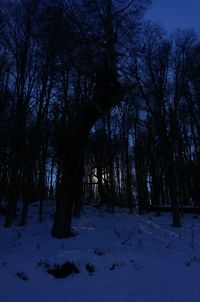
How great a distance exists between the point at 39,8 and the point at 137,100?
7.57 m

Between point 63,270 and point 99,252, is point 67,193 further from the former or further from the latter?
point 63,270

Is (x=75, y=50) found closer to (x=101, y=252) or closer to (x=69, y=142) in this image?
(x=69, y=142)

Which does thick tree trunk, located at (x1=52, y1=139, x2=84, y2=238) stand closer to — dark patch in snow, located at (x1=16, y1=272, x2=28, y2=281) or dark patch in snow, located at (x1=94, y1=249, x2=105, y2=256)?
dark patch in snow, located at (x1=94, y1=249, x2=105, y2=256)

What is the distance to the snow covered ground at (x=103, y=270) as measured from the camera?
5.32 meters

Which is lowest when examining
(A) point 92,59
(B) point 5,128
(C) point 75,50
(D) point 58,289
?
(D) point 58,289

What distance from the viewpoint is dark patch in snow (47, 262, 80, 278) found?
635 cm

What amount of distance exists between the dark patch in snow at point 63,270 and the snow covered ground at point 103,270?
14 centimetres

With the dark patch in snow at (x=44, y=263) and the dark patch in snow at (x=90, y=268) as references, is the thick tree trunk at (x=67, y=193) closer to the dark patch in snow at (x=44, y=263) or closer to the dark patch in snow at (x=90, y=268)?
the dark patch in snow at (x=44, y=263)

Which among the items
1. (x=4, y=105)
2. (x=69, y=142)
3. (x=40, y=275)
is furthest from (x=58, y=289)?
(x=4, y=105)

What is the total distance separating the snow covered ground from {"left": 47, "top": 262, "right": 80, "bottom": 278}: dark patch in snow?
0.14 metres

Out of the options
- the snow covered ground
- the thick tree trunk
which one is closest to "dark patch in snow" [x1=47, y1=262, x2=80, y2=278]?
the snow covered ground

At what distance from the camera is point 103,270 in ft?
21.6

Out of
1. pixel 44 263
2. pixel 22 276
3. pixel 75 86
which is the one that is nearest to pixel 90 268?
pixel 44 263

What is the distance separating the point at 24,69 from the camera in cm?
1451
